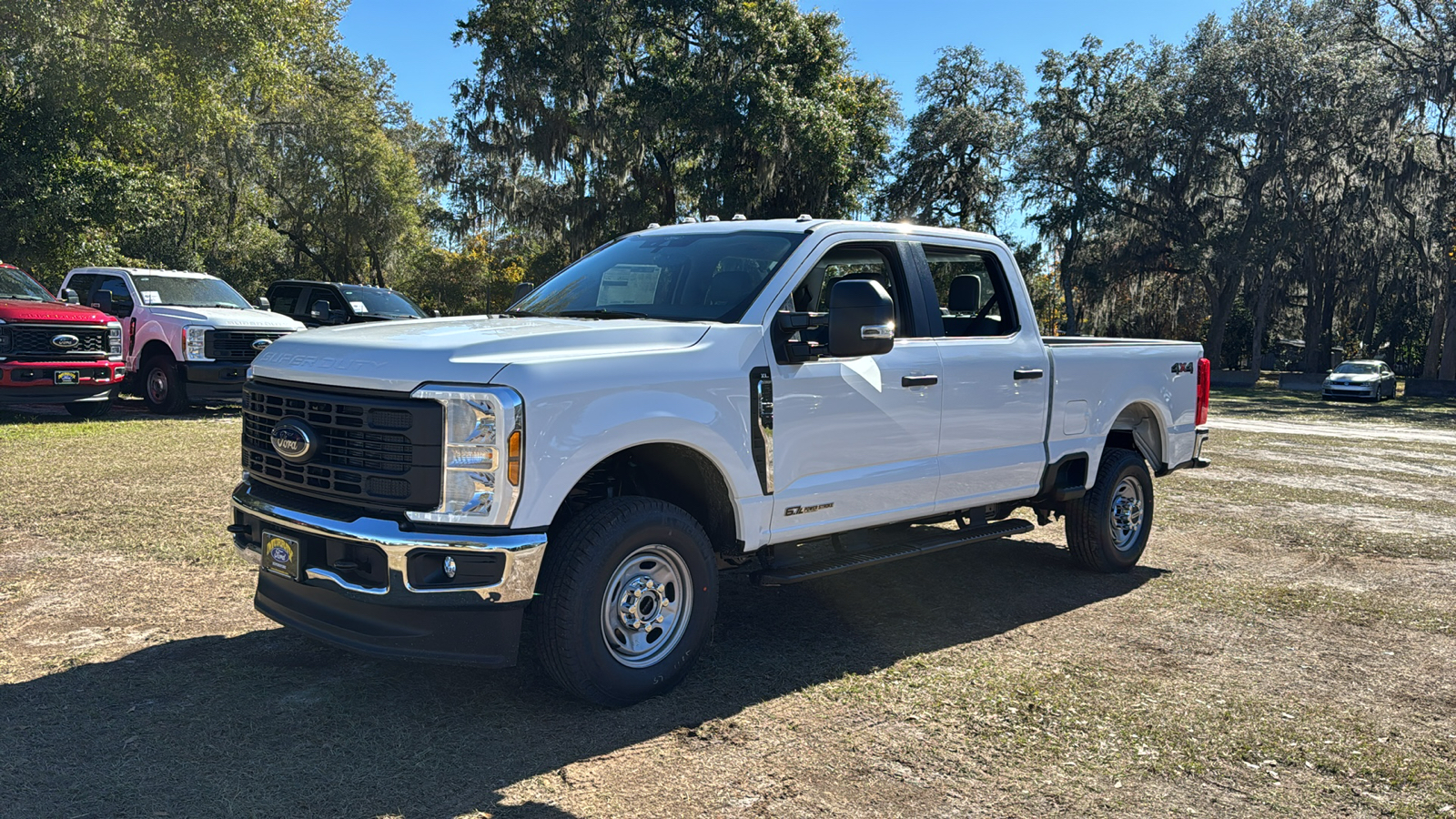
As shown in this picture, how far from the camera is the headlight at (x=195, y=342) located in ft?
46.8

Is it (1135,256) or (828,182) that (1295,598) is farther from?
(1135,256)

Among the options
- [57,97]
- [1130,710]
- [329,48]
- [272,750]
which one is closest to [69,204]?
[57,97]

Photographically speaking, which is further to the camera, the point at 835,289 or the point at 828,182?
the point at 828,182

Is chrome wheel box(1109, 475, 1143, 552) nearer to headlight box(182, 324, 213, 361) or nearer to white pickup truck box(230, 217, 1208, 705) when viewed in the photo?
white pickup truck box(230, 217, 1208, 705)

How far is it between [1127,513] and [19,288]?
1350 centimetres

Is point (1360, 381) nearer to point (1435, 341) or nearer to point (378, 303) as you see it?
point (1435, 341)

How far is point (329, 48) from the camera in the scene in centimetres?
3641

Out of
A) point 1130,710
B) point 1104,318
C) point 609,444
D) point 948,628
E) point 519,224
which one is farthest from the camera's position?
point 1104,318

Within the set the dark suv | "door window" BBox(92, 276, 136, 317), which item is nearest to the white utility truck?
"door window" BBox(92, 276, 136, 317)

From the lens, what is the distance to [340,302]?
17672mm

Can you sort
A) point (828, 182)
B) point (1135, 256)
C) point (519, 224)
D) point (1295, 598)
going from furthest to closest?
point (1135, 256), point (519, 224), point (828, 182), point (1295, 598)

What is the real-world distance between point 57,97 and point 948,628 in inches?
894

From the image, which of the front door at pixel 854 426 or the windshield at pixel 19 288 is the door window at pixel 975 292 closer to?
the front door at pixel 854 426

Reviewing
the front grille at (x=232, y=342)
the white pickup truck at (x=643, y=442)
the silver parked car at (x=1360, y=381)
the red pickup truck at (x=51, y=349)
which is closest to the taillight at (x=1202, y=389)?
the white pickup truck at (x=643, y=442)
